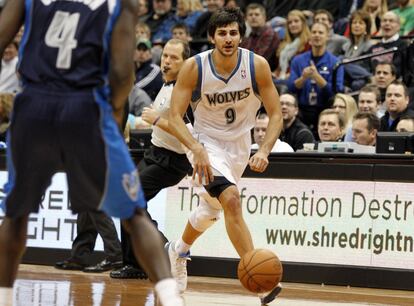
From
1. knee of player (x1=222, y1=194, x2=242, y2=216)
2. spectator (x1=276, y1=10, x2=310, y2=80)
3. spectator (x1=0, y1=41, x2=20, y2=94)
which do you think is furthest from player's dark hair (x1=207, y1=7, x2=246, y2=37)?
spectator (x1=0, y1=41, x2=20, y2=94)

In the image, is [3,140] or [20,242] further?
[3,140]

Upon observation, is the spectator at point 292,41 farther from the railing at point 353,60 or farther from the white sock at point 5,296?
the white sock at point 5,296

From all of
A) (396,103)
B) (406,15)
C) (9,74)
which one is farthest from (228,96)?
(9,74)

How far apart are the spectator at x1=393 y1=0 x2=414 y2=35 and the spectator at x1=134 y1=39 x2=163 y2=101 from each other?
3.67 m

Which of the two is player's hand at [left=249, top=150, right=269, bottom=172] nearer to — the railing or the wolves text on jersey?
the wolves text on jersey

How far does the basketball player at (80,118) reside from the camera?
594 centimetres

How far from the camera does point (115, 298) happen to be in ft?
30.2

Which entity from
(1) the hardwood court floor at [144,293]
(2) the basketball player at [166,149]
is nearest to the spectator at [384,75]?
(1) the hardwood court floor at [144,293]

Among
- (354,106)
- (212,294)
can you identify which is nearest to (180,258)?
(212,294)

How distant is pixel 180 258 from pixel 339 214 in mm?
2303

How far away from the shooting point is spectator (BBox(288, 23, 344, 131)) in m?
14.8

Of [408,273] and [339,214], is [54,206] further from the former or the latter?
[408,273]

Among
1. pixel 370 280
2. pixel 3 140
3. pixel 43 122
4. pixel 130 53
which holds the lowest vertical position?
pixel 370 280

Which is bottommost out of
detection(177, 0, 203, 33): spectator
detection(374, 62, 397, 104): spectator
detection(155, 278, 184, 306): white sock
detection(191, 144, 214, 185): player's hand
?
detection(155, 278, 184, 306): white sock
